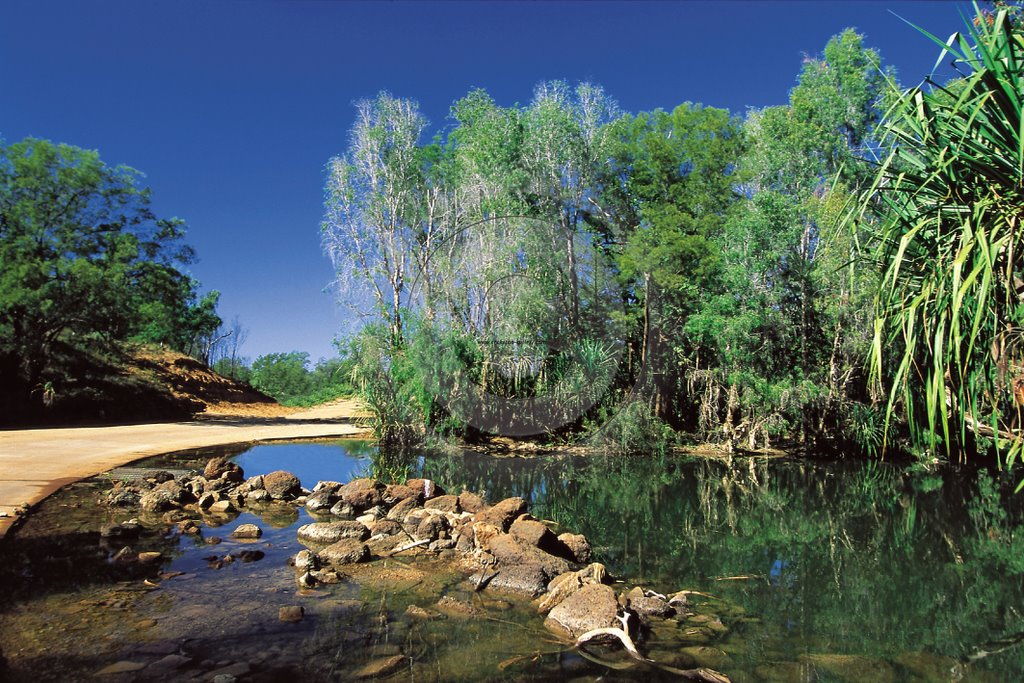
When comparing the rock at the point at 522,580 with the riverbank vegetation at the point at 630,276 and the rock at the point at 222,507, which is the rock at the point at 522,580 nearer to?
the rock at the point at 222,507

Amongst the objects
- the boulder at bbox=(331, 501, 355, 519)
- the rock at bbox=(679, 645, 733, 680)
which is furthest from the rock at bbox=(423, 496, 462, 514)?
the rock at bbox=(679, 645, 733, 680)

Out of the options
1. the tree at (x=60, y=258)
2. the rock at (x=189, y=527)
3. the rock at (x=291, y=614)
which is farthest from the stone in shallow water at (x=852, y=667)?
the tree at (x=60, y=258)

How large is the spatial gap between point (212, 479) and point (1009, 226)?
1031 centimetres

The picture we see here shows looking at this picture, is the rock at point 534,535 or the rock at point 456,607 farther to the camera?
the rock at point 534,535

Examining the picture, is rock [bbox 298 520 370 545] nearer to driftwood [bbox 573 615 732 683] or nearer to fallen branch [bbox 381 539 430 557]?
fallen branch [bbox 381 539 430 557]

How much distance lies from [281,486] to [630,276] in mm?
12884

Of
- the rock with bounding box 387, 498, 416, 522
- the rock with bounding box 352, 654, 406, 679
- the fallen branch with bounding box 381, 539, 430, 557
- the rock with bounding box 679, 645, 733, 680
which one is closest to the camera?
the rock with bounding box 352, 654, 406, 679

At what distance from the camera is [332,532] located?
297 inches

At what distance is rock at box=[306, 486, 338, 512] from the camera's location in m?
9.13

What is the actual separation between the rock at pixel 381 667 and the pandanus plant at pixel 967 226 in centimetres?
375

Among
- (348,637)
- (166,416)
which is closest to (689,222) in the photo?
(348,637)

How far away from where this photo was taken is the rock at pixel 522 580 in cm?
596

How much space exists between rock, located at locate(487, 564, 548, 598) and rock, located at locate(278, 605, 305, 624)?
68.5 inches

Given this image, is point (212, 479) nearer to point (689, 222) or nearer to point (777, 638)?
point (777, 638)
